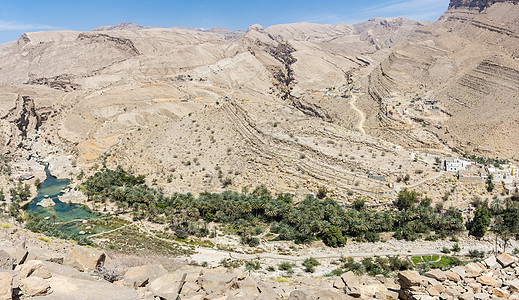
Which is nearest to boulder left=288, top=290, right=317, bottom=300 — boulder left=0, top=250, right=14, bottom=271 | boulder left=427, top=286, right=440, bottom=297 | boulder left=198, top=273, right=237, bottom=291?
boulder left=198, top=273, right=237, bottom=291

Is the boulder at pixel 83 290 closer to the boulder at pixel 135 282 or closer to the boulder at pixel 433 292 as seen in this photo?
the boulder at pixel 135 282

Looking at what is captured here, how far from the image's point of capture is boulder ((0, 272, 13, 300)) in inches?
247

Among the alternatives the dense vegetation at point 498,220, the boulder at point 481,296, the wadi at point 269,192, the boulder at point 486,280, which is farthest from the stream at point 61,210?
the dense vegetation at point 498,220

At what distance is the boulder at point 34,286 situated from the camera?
6926 millimetres

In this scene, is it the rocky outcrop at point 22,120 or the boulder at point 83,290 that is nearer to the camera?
the boulder at point 83,290

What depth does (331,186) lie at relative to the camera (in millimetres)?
33031

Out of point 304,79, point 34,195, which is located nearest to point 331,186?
point 34,195

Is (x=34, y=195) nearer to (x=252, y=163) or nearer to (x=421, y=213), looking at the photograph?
(x=252, y=163)

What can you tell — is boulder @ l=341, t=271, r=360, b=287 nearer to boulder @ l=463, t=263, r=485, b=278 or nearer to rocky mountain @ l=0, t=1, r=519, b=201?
boulder @ l=463, t=263, r=485, b=278

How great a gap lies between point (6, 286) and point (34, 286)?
29.3 inches

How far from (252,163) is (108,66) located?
109 meters

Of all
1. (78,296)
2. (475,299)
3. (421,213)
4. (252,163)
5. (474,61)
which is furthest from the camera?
(474,61)

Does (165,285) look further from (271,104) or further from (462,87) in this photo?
(462,87)

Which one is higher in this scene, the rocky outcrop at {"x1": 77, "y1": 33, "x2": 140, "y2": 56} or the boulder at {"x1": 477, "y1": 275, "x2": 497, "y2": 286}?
the rocky outcrop at {"x1": 77, "y1": 33, "x2": 140, "y2": 56}
